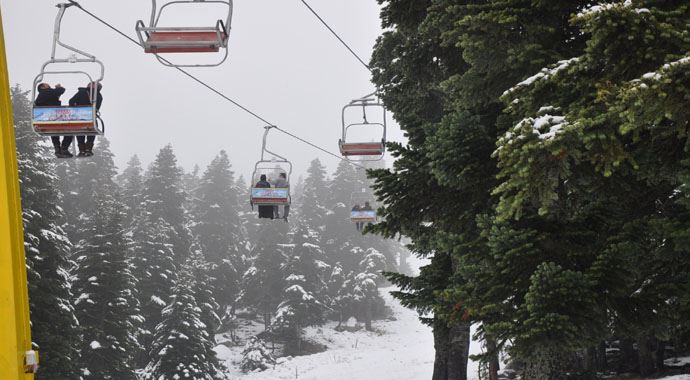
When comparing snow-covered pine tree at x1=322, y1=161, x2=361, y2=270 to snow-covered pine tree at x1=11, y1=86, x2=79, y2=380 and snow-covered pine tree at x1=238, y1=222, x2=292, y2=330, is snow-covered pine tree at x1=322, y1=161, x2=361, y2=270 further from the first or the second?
snow-covered pine tree at x1=11, y1=86, x2=79, y2=380

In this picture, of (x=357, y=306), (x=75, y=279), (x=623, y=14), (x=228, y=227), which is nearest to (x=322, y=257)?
(x=357, y=306)

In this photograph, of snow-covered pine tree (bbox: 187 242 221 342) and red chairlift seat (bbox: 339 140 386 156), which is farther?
snow-covered pine tree (bbox: 187 242 221 342)

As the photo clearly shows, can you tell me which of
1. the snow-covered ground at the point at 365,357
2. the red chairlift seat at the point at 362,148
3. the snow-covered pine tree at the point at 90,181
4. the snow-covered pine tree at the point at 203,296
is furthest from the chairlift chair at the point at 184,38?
the snow-covered pine tree at the point at 90,181

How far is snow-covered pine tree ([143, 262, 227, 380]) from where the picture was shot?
30953 millimetres

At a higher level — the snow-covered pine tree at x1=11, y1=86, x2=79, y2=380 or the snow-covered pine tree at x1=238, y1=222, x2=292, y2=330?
the snow-covered pine tree at x1=11, y1=86, x2=79, y2=380

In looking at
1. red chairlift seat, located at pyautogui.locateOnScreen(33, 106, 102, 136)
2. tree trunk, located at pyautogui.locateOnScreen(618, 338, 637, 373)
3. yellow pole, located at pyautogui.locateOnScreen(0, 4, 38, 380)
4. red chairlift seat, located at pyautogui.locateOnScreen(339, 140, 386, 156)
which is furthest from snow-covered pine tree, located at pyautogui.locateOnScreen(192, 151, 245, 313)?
yellow pole, located at pyautogui.locateOnScreen(0, 4, 38, 380)

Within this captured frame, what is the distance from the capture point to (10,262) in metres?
1.79

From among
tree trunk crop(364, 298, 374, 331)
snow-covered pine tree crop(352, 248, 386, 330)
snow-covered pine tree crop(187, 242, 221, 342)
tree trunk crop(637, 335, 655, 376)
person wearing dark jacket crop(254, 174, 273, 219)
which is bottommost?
tree trunk crop(364, 298, 374, 331)

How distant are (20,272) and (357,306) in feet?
179

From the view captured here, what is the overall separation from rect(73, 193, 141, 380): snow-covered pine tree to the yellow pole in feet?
84.1

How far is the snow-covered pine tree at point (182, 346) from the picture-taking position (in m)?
31.0

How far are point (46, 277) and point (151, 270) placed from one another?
1951 cm

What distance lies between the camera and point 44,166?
25125 millimetres

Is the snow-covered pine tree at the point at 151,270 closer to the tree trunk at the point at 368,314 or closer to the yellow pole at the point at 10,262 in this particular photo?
the tree trunk at the point at 368,314
